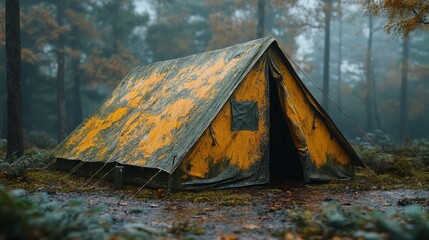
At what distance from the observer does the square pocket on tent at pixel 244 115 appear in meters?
9.52

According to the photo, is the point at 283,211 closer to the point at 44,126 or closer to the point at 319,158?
the point at 319,158

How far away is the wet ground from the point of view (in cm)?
550

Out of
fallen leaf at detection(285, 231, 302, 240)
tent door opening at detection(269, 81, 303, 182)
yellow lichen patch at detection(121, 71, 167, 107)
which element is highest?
yellow lichen patch at detection(121, 71, 167, 107)

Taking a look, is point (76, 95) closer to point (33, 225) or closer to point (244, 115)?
point (244, 115)

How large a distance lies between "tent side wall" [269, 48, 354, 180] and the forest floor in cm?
44

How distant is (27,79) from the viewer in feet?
94.9

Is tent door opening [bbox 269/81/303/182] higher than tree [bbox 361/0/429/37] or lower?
lower

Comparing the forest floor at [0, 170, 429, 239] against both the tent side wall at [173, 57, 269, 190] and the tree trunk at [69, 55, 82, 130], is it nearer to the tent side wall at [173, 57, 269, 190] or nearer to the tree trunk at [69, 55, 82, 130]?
the tent side wall at [173, 57, 269, 190]

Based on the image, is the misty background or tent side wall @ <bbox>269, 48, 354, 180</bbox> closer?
tent side wall @ <bbox>269, 48, 354, 180</bbox>

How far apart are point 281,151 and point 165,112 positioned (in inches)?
127

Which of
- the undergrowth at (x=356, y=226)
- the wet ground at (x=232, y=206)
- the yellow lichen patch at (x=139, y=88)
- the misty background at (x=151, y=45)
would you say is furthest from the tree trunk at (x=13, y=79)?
the misty background at (x=151, y=45)

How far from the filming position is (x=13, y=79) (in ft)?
38.1

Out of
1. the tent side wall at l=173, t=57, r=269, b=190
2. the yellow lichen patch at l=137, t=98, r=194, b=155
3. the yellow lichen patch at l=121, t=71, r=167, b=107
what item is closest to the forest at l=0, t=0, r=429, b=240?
the tent side wall at l=173, t=57, r=269, b=190

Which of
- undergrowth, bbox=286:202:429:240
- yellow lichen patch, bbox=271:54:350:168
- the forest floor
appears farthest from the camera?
yellow lichen patch, bbox=271:54:350:168
